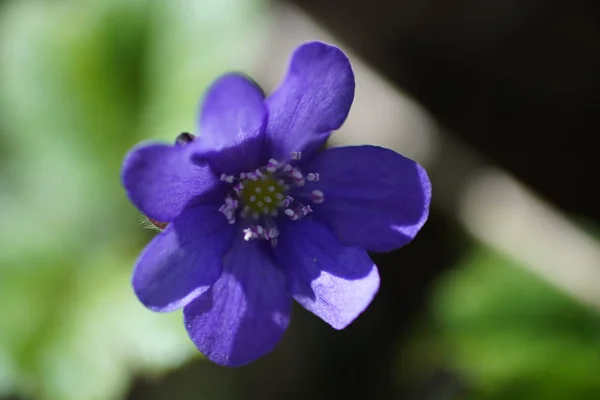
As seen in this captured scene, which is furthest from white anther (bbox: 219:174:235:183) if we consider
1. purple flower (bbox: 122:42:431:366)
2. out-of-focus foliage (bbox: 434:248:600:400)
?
out-of-focus foliage (bbox: 434:248:600:400)

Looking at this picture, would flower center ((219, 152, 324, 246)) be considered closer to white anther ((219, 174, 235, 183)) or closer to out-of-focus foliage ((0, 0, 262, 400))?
white anther ((219, 174, 235, 183))

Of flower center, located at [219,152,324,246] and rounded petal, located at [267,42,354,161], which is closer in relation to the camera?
rounded petal, located at [267,42,354,161]

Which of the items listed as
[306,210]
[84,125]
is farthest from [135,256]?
[306,210]

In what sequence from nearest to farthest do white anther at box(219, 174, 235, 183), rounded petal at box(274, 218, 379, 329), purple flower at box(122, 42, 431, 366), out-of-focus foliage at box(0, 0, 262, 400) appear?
purple flower at box(122, 42, 431, 366), rounded petal at box(274, 218, 379, 329), white anther at box(219, 174, 235, 183), out-of-focus foliage at box(0, 0, 262, 400)

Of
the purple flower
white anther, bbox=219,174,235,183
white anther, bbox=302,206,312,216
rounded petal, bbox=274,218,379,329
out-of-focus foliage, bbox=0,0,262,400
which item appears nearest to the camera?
the purple flower

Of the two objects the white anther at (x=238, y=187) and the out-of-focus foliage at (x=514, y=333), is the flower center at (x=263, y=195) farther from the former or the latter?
the out-of-focus foliage at (x=514, y=333)
